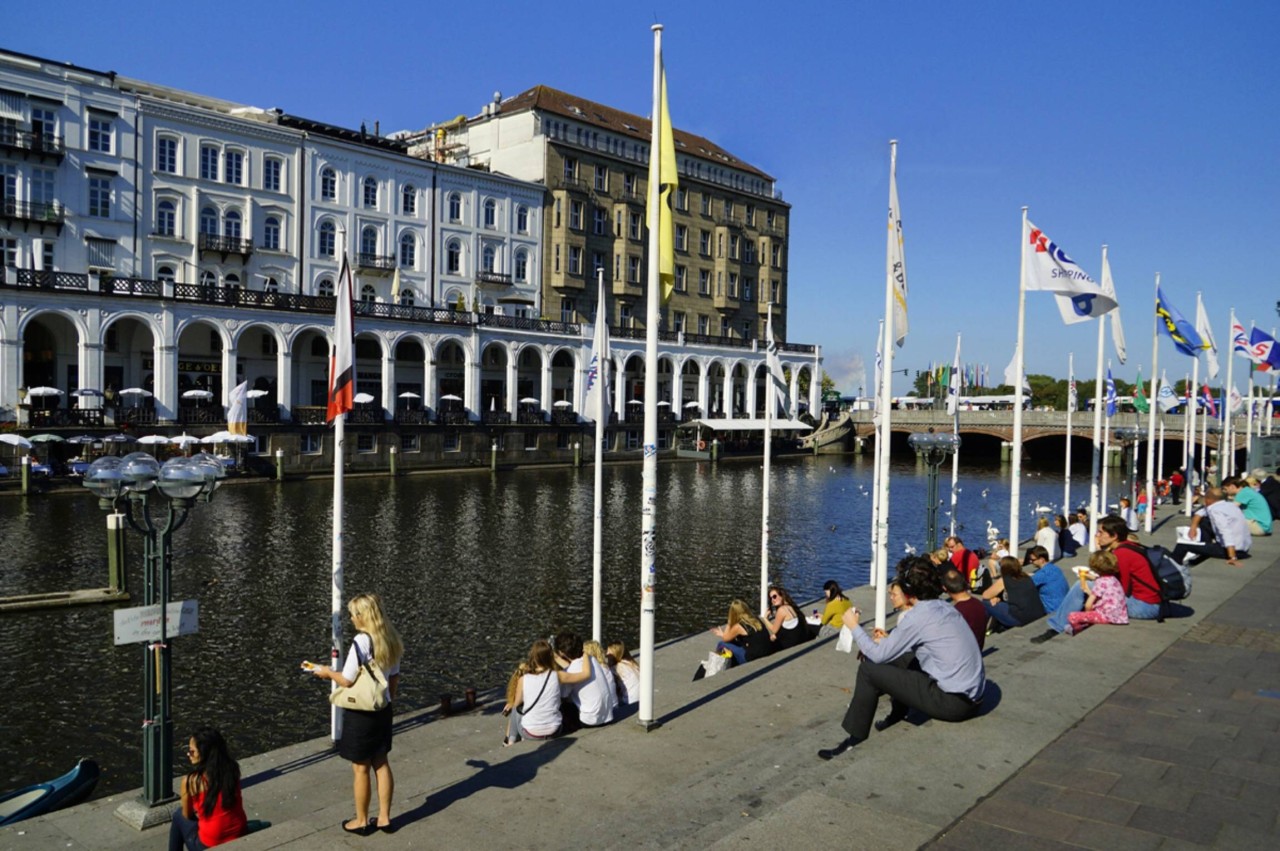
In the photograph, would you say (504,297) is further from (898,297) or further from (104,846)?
(104,846)

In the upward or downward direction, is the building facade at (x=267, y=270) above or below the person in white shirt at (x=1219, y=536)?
above

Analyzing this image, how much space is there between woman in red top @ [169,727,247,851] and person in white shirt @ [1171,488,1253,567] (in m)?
19.0

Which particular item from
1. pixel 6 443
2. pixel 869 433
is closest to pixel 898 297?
pixel 6 443

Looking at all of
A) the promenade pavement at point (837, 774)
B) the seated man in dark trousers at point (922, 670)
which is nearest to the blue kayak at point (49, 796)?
the promenade pavement at point (837, 774)

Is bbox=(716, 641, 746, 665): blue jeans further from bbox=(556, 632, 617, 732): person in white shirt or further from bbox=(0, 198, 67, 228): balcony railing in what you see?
bbox=(0, 198, 67, 228): balcony railing

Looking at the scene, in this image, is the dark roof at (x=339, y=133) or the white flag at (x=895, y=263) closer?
the white flag at (x=895, y=263)

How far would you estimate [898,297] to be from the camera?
49.4 feet

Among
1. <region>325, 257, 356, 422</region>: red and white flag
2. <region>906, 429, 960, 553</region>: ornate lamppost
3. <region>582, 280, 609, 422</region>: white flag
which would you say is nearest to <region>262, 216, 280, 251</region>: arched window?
<region>582, 280, 609, 422</region>: white flag

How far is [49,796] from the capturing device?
991 cm

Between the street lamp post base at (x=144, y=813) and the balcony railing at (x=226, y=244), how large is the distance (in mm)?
53815

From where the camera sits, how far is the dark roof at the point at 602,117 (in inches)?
3113

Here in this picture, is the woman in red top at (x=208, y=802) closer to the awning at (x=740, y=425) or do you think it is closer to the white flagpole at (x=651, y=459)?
the white flagpole at (x=651, y=459)

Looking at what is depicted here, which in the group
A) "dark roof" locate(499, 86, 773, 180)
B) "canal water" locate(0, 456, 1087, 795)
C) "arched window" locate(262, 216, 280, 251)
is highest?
"dark roof" locate(499, 86, 773, 180)

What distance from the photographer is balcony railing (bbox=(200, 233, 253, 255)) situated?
56.9 metres
